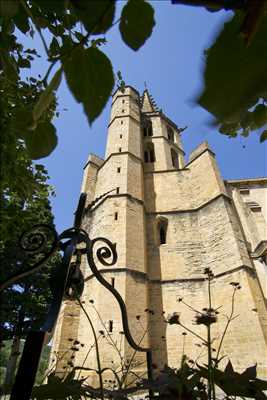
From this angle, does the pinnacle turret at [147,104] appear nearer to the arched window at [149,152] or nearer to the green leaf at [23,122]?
the arched window at [149,152]

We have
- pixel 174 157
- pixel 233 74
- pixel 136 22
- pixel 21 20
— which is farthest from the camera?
pixel 174 157

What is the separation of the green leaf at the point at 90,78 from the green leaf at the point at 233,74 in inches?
6.6

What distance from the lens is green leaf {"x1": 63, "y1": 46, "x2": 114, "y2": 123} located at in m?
0.43

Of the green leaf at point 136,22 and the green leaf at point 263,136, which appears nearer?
the green leaf at point 136,22

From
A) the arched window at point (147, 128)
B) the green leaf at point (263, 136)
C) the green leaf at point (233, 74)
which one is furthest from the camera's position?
the arched window at point (147, 128)

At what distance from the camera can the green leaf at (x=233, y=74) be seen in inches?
13.5

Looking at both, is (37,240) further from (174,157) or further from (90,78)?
(174,157)

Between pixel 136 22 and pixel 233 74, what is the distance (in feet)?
0.71

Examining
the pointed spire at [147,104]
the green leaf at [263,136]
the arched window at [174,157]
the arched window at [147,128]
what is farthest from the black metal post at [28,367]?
the pointed spire at [147,104]

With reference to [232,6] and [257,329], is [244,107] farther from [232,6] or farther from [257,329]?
[257,329]

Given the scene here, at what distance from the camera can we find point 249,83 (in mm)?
353

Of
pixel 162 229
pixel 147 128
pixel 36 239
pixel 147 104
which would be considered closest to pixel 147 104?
pixel 147 104

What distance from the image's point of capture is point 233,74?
364 millimetres

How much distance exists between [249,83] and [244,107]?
34 millimetres
